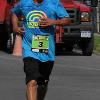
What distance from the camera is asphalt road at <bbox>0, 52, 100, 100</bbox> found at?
10.3m

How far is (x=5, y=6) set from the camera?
19.2 metres

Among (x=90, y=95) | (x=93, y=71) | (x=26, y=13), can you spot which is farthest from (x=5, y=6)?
(x=26, y=13)

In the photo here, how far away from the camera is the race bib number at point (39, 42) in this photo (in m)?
7.38

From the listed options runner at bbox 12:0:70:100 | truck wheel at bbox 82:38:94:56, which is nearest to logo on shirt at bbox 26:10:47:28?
runner at bbox 12:0:70:100

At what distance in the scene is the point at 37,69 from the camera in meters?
7.36

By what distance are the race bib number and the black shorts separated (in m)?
0.15

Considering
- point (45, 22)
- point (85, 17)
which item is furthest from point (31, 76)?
point (85, 17)

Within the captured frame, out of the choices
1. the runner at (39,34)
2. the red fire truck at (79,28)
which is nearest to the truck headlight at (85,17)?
the red fire truck at (79,28)

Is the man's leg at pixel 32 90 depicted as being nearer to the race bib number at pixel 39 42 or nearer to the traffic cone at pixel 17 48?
the race bib number at pixel 39 42

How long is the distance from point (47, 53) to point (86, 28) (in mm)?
10519

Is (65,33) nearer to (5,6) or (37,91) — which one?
(5,6)

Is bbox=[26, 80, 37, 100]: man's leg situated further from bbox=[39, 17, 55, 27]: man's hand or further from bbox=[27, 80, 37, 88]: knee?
bbox=[39, 17, 55, 27]: man's hand

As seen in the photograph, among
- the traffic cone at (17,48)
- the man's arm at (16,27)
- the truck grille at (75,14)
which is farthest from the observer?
the truck grille at (75,14)

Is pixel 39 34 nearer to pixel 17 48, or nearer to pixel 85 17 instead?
pixel 17 48
